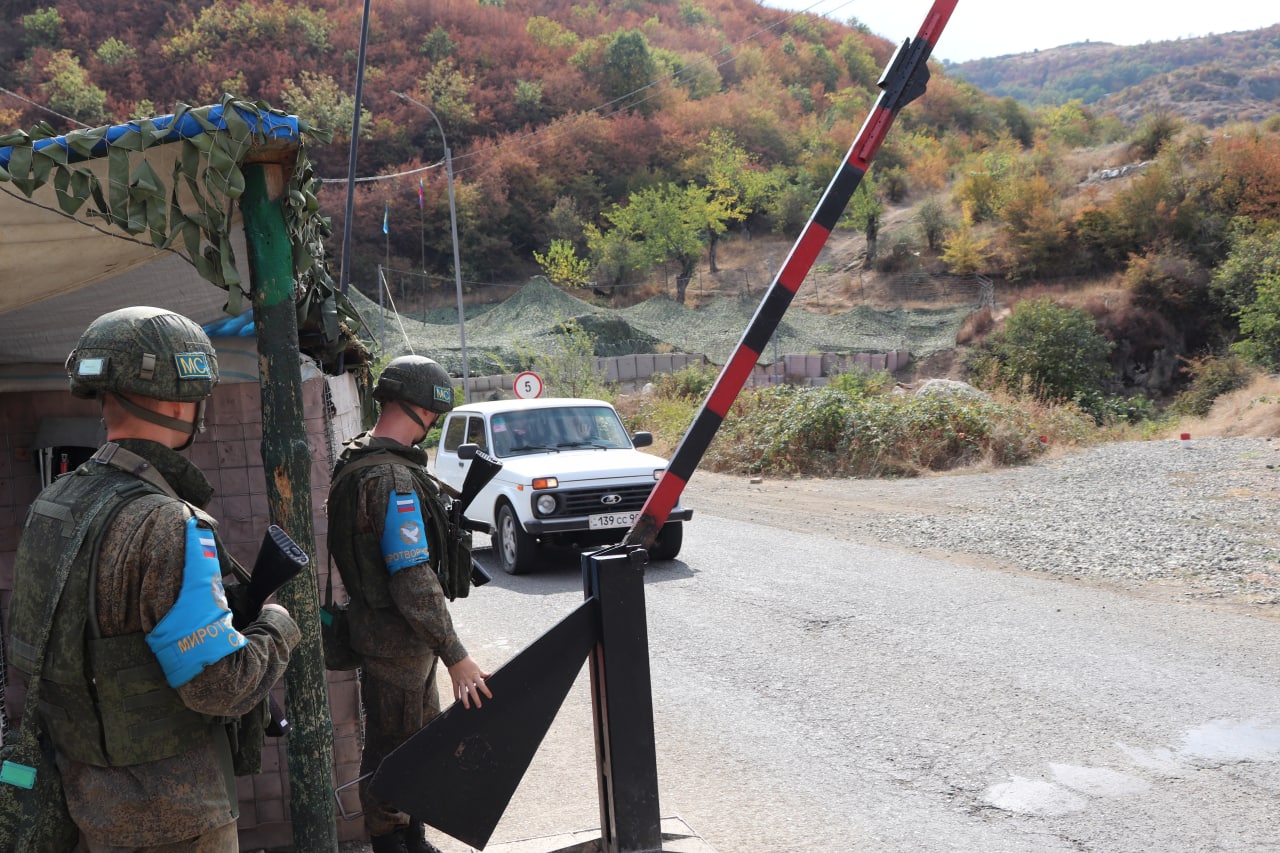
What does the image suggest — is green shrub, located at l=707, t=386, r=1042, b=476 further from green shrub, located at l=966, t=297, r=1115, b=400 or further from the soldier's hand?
the soldier's hand

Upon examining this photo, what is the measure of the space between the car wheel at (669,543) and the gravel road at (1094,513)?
8.25ft

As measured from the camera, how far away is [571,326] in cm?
3434

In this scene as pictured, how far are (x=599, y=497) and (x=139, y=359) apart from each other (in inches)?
310

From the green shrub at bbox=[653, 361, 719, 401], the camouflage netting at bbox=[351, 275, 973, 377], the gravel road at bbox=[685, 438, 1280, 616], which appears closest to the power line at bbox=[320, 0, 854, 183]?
the camouflage netting at bbox=[351, 275, 973, 377]

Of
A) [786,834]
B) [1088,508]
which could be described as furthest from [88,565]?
[1088,508]

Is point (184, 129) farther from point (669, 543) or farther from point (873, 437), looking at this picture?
point (873, 437)

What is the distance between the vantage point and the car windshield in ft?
36.4

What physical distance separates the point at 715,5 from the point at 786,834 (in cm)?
12174

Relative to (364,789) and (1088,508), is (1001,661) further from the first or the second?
(1088,508)

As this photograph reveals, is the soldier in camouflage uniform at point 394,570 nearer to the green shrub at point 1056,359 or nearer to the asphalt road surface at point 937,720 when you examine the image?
the asphalt road surface at point 937,720

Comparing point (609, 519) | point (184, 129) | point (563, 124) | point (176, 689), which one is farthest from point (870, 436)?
point (563, 124)

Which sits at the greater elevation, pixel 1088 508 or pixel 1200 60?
pixel 1200 60

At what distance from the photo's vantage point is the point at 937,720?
214 inches

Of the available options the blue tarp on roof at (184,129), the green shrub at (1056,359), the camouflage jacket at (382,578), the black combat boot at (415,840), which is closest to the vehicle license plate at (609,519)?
the black combat boot at (415,840)
